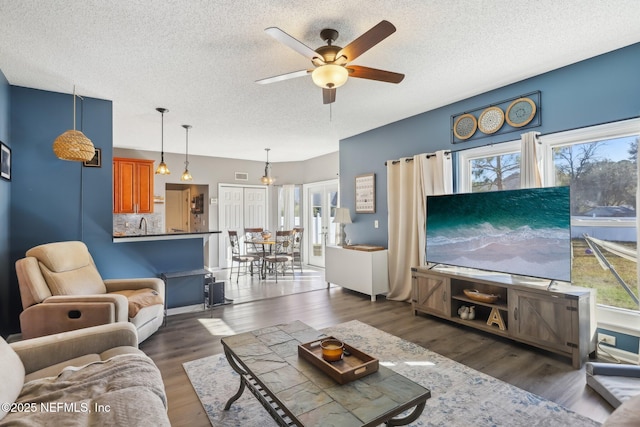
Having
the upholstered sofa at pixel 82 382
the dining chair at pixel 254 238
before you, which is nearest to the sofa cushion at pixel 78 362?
the upholstered sofa at pixel 82 382

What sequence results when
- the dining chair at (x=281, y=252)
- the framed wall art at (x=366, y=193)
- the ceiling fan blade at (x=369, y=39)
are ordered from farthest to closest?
the dining chair at (x=281, y=252) < the framed wall art at (x=366, y=193) < the ceiling fan blade at (x=369, y=39)

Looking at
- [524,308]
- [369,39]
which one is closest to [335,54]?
[369,39]

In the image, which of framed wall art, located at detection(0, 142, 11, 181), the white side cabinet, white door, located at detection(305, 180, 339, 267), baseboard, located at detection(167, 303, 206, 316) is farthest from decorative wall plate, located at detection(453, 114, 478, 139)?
framed wall art, located at detection(0, 142, 11, 181)

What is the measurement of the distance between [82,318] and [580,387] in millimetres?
3887

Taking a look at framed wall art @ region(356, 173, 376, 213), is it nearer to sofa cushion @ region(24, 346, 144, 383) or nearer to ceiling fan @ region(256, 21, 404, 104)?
ceiling fan @ region(256, 21, 404, 104)

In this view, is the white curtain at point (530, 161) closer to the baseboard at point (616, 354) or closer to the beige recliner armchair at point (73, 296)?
the baseboard at point (616, 354)

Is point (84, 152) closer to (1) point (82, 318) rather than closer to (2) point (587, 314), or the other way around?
(1) point (82, 318)

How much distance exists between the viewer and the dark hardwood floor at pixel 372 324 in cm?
224

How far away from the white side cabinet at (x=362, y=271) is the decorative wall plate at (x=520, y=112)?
2.43 meters

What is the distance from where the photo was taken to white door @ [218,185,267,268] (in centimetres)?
760

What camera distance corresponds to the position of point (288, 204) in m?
8.21

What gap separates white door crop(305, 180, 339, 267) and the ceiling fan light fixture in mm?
4810

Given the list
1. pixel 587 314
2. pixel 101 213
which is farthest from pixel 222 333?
pixel 587 314

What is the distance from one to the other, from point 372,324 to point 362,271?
47.2 inches
